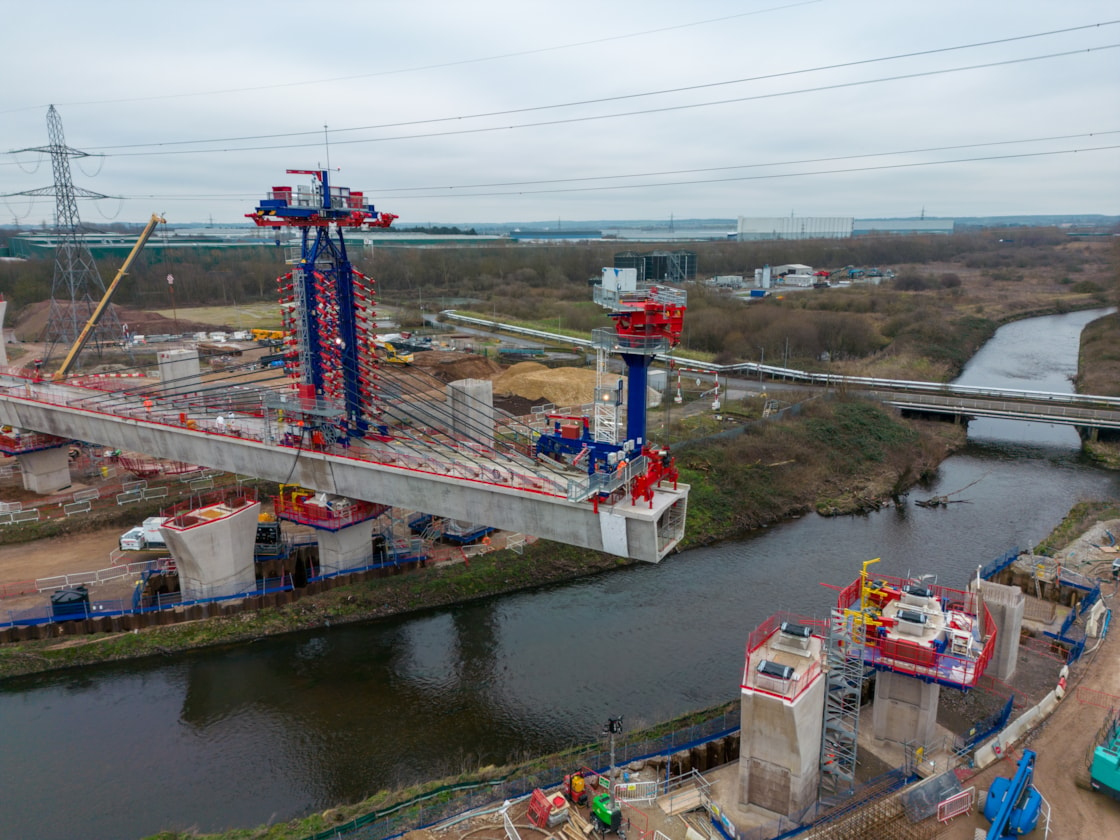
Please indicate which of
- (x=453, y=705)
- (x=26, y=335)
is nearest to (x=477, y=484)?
(x=453, y=705)

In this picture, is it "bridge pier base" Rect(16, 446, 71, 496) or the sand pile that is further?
the sand pile

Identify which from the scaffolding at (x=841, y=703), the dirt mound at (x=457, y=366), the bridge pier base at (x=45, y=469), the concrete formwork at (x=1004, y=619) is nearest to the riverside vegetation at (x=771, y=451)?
the scaffolding at (x=841, y=703)

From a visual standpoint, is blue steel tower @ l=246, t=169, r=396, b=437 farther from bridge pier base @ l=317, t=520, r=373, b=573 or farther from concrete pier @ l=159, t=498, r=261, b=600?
concrete pier @ l=159, t=498, r=261, b=600

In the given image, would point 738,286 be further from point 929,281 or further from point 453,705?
point 453,705

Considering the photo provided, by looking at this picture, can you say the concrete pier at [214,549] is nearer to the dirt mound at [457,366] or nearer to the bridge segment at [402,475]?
the bridge segment at [402,475]

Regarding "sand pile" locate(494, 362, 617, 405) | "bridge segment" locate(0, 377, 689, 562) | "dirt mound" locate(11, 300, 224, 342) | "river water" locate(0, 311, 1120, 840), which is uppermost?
"dirt mound" locate(11, 300, 224, 342)

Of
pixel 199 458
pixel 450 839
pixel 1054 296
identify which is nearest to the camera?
pixel 450 839

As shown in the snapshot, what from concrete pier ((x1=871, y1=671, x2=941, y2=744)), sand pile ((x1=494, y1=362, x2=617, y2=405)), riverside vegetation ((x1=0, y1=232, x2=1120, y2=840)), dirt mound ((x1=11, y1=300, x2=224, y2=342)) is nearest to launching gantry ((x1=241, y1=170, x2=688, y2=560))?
riverside vegetation ((x1=0, y1=232, x2=1120, y2=840))
